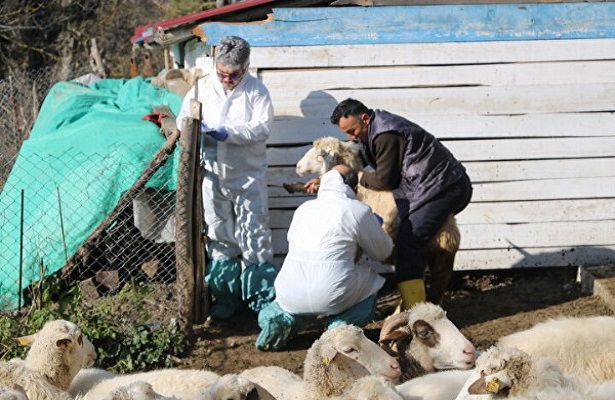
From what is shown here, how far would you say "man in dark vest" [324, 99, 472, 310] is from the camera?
7.11 meters

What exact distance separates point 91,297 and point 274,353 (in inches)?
62.7

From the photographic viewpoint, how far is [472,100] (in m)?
8.23

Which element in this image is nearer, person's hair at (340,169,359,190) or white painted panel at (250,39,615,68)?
person's hair at (340,169,359,190)

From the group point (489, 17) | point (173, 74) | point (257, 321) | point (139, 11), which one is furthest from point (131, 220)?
point (139, 11)

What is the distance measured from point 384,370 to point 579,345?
3.35 ft

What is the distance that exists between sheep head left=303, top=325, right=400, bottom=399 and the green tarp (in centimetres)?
314

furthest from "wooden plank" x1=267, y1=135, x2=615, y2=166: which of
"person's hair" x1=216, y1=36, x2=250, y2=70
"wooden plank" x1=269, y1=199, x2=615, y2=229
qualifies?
"person's hair" x1=216, y1=36, x2=250, y2=70

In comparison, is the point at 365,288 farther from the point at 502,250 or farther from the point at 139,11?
the point at 139,11

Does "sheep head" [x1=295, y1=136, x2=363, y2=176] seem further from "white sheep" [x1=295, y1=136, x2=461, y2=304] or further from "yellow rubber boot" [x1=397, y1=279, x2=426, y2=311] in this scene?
"yellow rubber boot" [x1=397, y1=279, x2=426, y2=311]

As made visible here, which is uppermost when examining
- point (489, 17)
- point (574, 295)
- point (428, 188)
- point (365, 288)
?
point (489, 17)

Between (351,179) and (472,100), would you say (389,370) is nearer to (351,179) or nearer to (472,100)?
(351,179)

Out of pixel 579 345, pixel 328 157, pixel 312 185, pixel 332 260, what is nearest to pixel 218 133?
pixel 312 185

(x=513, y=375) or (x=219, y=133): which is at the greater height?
(x=219, y=133)

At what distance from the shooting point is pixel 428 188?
7.16 metres
